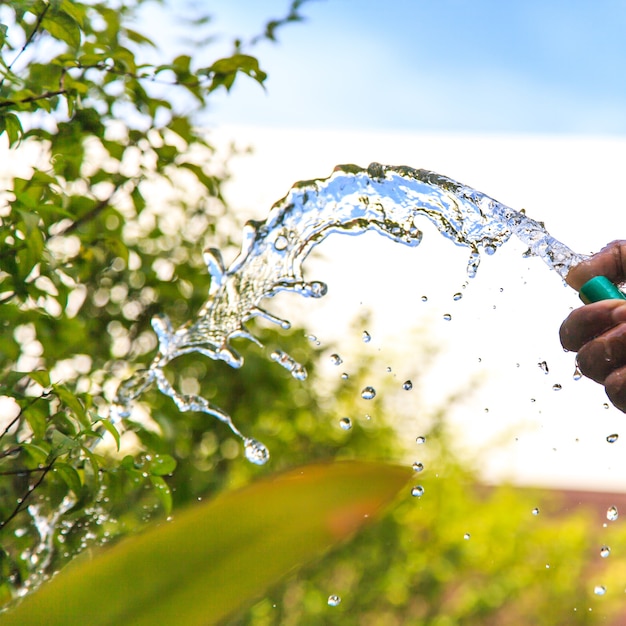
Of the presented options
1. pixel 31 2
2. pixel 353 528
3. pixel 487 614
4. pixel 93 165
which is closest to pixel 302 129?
pixel 487 614

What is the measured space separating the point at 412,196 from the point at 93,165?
2.27 ft

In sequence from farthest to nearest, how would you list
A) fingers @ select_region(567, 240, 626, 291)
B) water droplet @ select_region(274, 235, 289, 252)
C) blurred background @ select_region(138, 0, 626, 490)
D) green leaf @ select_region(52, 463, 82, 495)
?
blurred background @ select_region(138, 0, 626, 490)
water droplet @ select_region(274, 235, 289, 252)
fingers @ select_region(567, 240, 626, 291)
green leaf @ select_region(52, 463, 82, 495)

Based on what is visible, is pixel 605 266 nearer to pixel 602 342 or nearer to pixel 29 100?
pixel 602 342

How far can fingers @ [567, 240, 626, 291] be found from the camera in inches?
48.0

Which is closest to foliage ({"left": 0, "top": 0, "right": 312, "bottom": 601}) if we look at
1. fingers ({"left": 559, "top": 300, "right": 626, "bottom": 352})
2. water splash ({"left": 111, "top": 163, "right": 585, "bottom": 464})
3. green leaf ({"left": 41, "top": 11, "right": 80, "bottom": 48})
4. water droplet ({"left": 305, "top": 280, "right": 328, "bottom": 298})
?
green leaf ({"left": 41, "top": 11, "right": 80, "bottom": 48})

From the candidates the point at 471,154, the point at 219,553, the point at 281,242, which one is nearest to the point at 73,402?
the point at 219,553

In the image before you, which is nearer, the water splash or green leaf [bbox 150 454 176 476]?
green leaf [bbox 150 454 176 476]

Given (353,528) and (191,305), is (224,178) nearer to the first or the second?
(191,305)

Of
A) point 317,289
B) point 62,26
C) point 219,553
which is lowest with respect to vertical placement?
point 219,553

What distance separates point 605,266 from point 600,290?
101 millimetres

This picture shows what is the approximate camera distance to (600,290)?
1130 millimetres

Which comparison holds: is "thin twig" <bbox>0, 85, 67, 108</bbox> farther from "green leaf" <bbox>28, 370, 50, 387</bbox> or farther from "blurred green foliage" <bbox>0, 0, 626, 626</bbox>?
"green leaf" <bbox>28, 370, 50, 387</bbox>

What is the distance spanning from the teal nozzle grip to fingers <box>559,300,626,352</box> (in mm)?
43

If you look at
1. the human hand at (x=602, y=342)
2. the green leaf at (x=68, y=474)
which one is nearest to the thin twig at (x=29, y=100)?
the green leaf at (x=68, y=474)
